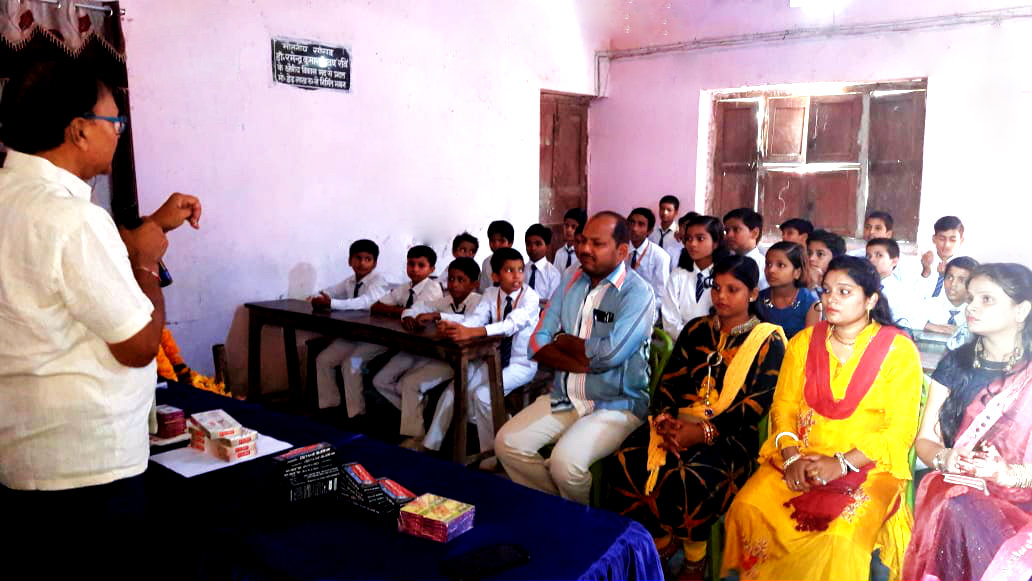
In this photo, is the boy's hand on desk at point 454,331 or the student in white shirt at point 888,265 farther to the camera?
the student in white shirt at point 888,265

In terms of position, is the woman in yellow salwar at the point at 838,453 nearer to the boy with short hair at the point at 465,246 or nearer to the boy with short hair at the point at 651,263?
the boy with short hair at the point at 651,263

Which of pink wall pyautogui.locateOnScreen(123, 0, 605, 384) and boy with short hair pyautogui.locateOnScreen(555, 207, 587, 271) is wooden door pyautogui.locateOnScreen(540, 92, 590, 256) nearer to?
pink wall pyautogui.locateOnScreen(123, 0, 605, 384)

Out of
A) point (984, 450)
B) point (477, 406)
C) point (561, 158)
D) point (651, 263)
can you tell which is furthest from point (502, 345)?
point (561, 158)

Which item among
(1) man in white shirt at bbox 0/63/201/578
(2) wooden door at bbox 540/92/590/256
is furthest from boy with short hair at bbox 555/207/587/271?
(1) man in white shirt at bbox 0/63/201/578

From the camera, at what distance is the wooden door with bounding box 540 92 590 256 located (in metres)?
7.35

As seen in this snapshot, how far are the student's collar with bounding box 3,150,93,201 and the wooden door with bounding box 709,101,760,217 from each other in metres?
6.44

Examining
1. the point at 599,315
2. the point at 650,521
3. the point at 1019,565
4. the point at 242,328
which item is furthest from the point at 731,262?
the point at 242,328

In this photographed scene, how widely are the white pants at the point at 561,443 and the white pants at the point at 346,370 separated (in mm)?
1958

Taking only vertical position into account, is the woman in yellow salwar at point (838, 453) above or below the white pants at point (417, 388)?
above

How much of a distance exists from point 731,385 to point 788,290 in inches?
48.4

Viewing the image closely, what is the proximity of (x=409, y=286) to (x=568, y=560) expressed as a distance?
3554 mm

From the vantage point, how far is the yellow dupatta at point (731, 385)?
8.48ft

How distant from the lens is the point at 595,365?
288 centimetres

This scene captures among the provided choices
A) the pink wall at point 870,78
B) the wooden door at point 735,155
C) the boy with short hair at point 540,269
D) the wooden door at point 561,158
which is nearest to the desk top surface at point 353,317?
the boy with short hair at point 540,269
